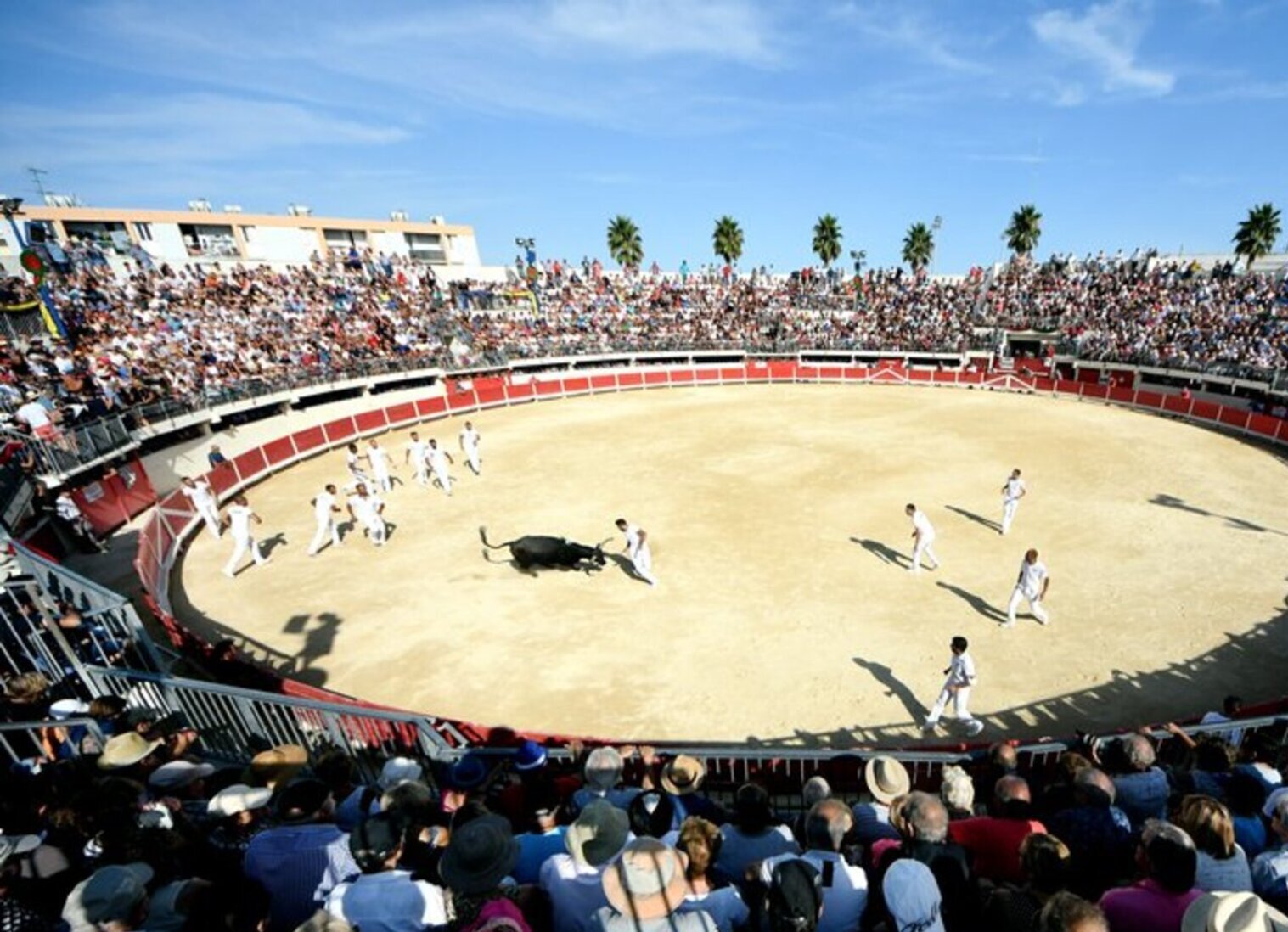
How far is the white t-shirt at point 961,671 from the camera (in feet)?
25.9

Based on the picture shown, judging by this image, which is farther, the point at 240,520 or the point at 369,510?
the point at 369,510

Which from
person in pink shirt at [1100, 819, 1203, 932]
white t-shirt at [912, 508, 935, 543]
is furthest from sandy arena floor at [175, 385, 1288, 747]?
person in pink shirt at [1100, 819, 1203, 932]

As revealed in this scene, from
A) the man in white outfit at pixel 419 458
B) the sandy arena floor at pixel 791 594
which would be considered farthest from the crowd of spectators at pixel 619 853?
the man in white outfit at pixel 419 458

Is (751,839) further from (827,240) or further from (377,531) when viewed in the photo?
(827,240)

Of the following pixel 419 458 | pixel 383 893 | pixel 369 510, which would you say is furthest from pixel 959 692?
pixel 419 458

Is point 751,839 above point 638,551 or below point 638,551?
above

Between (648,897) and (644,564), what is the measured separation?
967 centimetres

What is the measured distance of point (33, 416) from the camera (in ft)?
49.3

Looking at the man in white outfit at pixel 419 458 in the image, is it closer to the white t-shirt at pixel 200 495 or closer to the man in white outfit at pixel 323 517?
the man in white outfit at pixel 323 517

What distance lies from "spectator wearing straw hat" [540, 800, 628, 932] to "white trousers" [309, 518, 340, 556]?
13.3 metres

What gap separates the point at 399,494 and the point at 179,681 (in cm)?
1319

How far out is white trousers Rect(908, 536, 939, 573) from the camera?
12569mm

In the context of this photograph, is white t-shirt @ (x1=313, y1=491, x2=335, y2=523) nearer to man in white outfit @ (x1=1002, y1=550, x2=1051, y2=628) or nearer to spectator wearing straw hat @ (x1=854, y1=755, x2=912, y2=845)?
spectator wearing straw hat @ (x1=854, y1=755, x2=912, y2=845)

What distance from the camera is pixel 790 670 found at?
32.3ft
